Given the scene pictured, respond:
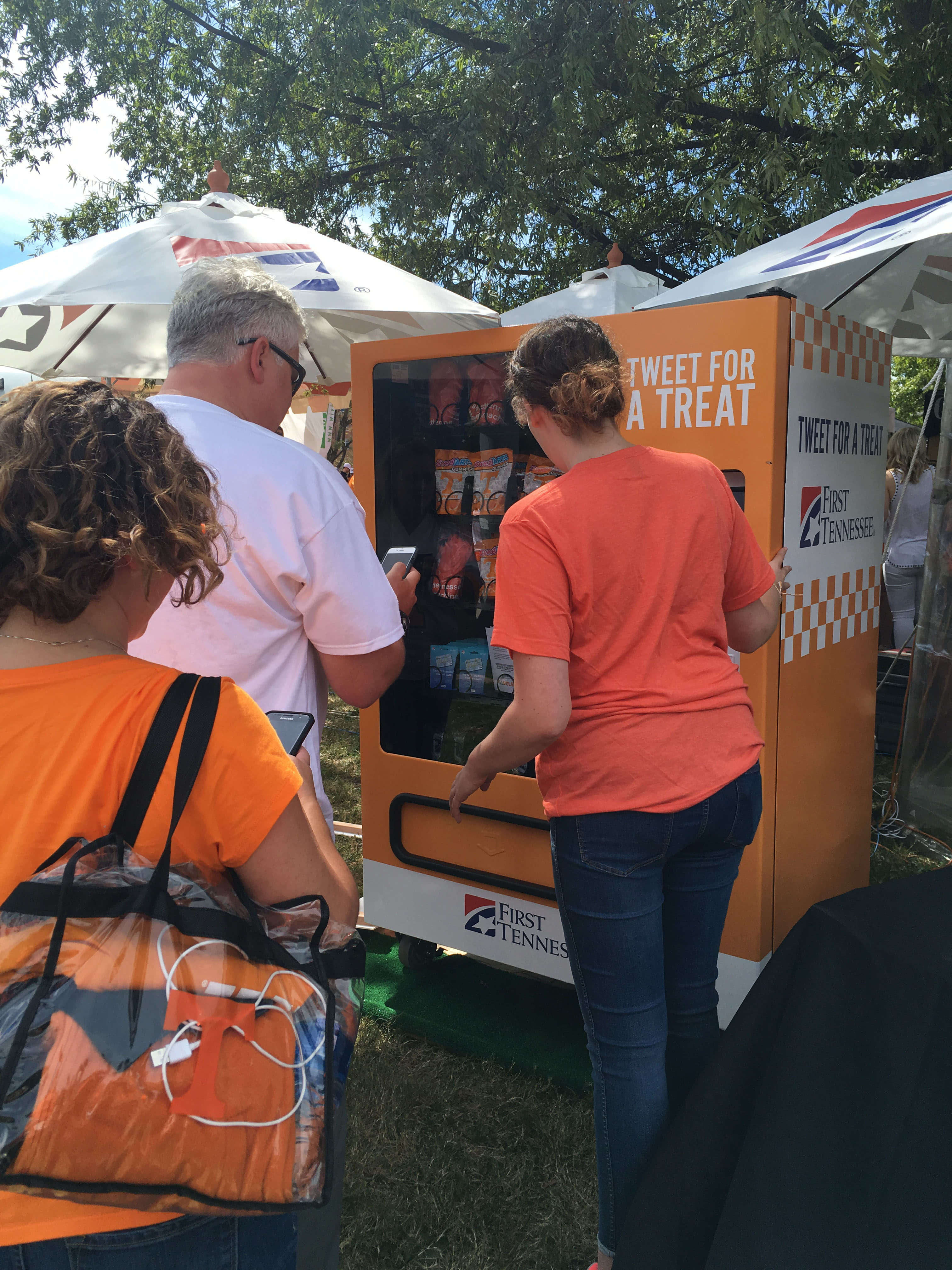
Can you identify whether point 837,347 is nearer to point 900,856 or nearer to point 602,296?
point 602,296

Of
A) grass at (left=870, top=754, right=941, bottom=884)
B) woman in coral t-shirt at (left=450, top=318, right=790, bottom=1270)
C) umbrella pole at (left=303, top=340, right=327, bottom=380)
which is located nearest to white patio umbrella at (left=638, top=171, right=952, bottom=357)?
woman in coral t-shirt at (left=450, top=318, right=790, bottom=1270)

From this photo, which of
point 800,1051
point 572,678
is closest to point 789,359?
point 572,678

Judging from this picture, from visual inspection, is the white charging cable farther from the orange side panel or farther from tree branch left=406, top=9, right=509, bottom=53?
tree branch left=406, top=9, right=509, bottom=53

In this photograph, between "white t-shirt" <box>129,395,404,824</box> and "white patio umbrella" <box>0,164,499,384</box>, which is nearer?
"white t-shirt" <box>129,395,404,824</box>

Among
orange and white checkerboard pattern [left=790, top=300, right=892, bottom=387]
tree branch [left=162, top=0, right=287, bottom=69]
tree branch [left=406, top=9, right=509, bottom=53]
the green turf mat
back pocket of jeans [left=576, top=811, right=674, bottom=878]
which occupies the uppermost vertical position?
tree branch [left=162, top=0, right=287, bottom=69]

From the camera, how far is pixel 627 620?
5.15ft

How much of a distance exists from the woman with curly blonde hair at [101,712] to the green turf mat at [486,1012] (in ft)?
6.19

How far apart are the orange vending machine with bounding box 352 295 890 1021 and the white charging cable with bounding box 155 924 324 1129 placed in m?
1.62

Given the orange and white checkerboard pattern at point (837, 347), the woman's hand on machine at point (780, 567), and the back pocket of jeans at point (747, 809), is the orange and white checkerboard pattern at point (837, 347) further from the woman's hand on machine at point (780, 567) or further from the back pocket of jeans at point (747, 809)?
the back pocket of jeans at point (747, 809)

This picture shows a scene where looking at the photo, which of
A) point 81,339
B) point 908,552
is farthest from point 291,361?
point 908,552

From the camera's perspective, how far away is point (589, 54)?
5766mm

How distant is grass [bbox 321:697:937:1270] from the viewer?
2080 millimetres

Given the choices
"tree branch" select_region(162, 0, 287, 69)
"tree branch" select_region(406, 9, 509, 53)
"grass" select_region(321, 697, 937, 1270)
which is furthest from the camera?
"tree branch" select_region(162, 0, 287, 69)

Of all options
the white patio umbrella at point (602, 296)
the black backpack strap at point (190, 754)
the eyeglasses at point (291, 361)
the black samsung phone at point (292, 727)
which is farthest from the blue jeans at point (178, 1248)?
the white patio umbrella at point (602, 296)
